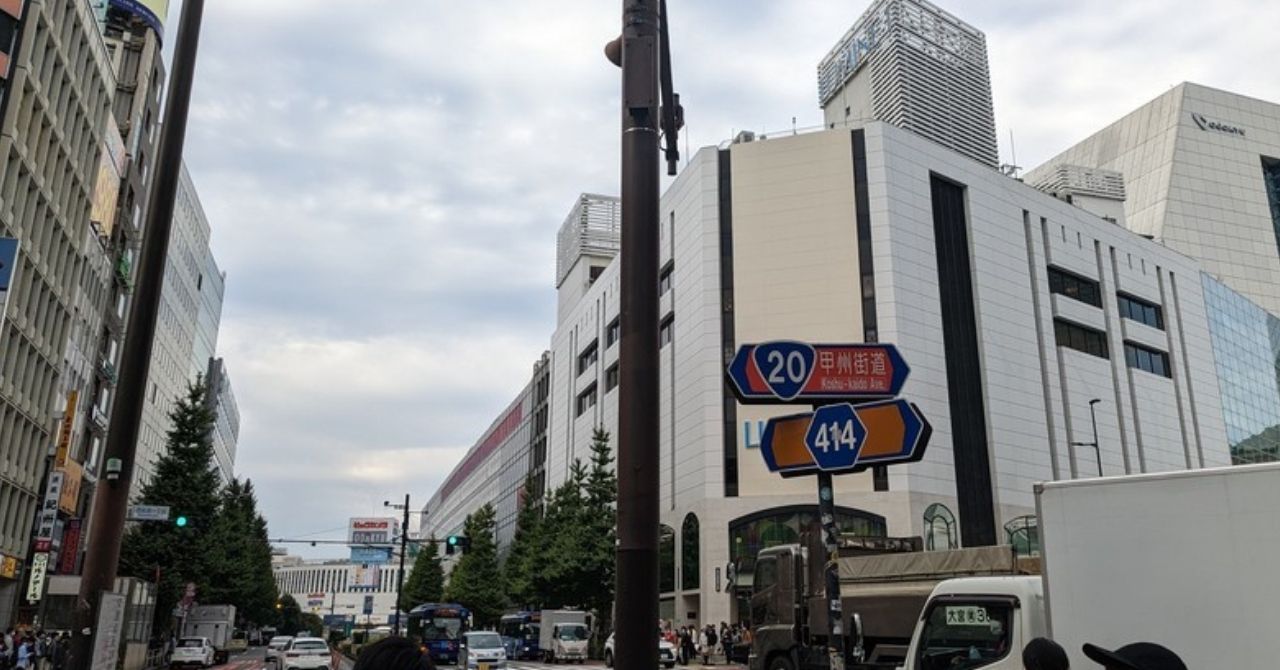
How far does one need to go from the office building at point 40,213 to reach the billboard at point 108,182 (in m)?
1.02

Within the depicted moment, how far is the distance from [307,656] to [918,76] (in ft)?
344

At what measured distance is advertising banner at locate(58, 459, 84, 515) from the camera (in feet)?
134

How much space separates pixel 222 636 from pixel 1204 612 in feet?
181

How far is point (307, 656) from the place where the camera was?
3091 cm

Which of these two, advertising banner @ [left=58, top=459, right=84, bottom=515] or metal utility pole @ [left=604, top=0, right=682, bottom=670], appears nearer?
metal utility pole @ [left=604, top=0, right=682, bottom=670]

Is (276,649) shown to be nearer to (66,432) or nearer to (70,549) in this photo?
(70,549)

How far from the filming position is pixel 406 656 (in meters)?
2.62

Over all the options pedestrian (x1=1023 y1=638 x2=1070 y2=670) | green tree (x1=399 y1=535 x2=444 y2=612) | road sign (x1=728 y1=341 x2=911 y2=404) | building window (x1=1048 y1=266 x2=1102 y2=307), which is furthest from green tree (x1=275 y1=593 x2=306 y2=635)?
pedestrian (x1=1023 y1=638 x2=1070 y2=670)

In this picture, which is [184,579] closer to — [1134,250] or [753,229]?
[753,229]

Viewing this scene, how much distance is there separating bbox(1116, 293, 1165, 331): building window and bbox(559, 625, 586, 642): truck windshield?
149ft

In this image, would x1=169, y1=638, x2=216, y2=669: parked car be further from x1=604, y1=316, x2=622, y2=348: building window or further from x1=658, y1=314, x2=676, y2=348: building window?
x1=604, y1=316, x2=622, y2=348: building window

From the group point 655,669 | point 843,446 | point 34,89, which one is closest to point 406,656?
point 655,669

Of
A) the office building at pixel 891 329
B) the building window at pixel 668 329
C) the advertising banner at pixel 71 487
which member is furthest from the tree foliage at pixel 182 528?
the building window at pixel 668 329

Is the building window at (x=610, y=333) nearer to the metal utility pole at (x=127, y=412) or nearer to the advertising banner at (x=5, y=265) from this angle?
the advertising banner at (x=5, y=265)
